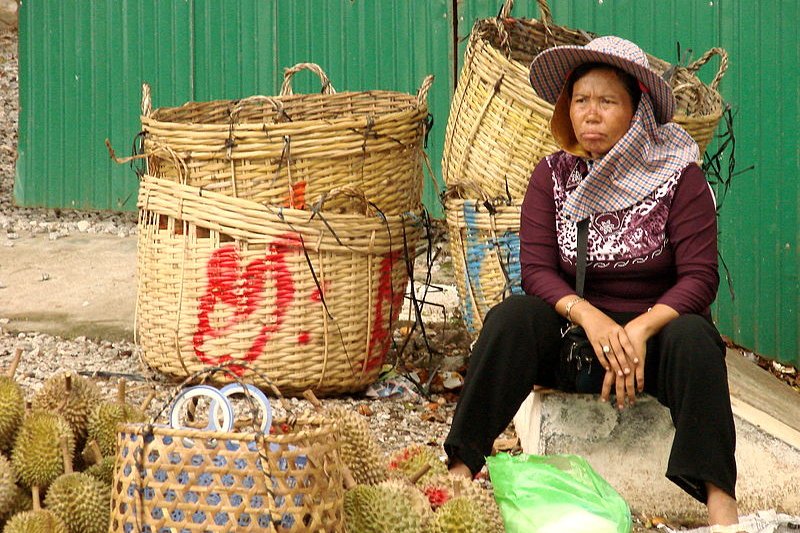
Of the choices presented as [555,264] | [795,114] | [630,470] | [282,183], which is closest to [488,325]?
[555,264]

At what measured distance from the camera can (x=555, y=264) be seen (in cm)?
331

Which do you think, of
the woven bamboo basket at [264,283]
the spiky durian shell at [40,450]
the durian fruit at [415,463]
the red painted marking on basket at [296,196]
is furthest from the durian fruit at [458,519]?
the red painted marking on basket at [296,196]

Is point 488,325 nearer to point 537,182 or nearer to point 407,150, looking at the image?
point 537,182

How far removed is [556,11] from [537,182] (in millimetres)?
2522

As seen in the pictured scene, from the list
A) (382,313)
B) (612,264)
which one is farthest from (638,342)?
(382,313)

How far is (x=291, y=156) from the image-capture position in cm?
386

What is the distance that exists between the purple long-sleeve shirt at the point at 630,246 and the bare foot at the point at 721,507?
1.61 ft

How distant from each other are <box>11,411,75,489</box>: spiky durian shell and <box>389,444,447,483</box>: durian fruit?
2.40 feet

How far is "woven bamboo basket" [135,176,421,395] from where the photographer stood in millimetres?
3881

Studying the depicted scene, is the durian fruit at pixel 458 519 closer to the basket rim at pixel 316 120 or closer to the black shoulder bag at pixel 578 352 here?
the black shoulder bag at pixel 578 352

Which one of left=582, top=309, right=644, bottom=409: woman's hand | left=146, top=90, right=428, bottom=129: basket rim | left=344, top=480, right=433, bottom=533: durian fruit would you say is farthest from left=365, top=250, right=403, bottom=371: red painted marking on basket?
left=344, top=480, right=433, bottom=533: durian fruit

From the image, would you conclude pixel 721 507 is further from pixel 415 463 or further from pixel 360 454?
pixel 360 454

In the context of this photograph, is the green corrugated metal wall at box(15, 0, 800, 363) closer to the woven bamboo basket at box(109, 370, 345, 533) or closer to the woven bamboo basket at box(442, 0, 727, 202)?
the woven bamboo basket at box(442, 0, 727, 202)

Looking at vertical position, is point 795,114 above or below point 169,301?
above
